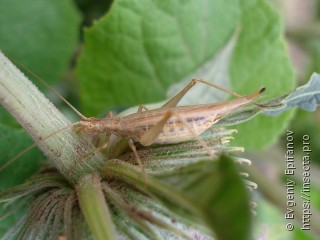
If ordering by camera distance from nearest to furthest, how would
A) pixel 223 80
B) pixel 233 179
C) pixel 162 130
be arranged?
pixel 233 179, pixel 162 130, pixel 223 80

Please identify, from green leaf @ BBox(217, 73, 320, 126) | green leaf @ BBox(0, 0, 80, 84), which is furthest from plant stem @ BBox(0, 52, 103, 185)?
green leaf @ BBox(0, 0, 80, 84)

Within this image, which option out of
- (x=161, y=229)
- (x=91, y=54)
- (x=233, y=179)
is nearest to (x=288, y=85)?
(x=91, y=54)

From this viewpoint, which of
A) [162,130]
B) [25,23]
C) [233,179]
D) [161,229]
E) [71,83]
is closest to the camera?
[233,179]

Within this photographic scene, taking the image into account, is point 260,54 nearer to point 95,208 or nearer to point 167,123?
point 167,123

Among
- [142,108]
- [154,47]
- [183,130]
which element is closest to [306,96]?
[183,130]

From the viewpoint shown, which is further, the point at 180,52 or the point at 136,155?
the point at 180,52

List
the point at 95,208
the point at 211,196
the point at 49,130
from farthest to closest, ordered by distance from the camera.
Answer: the point at 49,130, the point at 95,208, the point at 211,196

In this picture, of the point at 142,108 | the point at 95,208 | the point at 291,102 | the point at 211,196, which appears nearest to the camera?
the point at 211,196

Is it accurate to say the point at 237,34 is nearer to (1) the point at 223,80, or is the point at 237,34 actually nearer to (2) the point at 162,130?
(1) the point at 223,80
